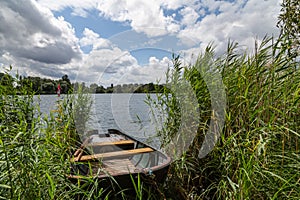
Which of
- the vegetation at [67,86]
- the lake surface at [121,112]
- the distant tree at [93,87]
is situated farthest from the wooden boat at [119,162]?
the distant tree at [93,87]

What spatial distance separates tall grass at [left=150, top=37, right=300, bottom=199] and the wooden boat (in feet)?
0.99

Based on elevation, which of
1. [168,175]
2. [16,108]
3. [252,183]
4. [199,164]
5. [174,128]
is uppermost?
[16,108]

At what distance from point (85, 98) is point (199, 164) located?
288cm

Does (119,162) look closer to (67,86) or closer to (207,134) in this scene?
(207,134)

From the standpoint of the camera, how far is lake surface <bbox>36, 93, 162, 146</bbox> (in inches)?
113

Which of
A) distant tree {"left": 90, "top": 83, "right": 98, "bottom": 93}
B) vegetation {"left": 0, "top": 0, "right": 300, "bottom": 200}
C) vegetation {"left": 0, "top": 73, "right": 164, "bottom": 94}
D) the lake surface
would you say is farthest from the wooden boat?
distant tree {"left": 90, "top": 83, "right": 98, "bottom": 93}

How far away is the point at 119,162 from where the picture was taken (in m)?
3.13

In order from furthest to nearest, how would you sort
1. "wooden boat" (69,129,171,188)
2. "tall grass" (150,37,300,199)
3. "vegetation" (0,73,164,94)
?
"vegetation" (0,73,164,94) → "wooden boat" (69,129,171,188) → "tall grass" (150,37,300,199)

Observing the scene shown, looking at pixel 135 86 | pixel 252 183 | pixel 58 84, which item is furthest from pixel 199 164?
pixel 58 84

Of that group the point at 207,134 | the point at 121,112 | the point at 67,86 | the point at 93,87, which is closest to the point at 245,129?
the point at 207,134

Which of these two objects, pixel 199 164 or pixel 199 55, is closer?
pixel 199 164

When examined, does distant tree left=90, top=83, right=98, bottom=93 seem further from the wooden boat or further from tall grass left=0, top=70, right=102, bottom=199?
tall grass left=0, top=70, right=102, bottom=199

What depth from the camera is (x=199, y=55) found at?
2.52 metres

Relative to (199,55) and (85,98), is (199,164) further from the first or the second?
(85,98)
